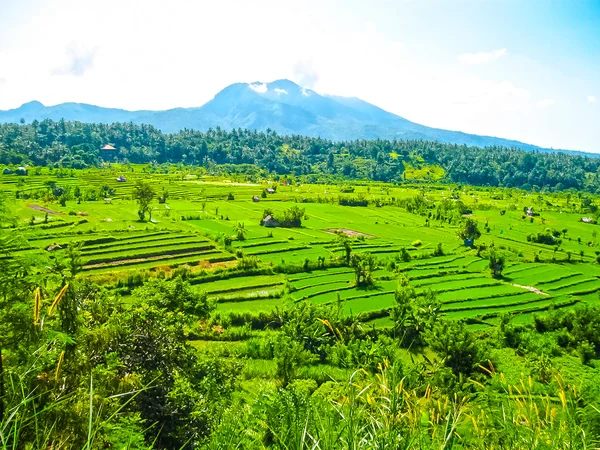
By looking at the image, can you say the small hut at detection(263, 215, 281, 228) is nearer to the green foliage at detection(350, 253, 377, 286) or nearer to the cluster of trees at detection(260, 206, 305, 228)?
the cluster of trees at detection(260, 206, 305, 228)

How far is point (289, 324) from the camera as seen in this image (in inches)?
1137

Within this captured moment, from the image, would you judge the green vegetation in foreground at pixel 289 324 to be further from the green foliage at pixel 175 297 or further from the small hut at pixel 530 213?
the small hut at pixel 530 213

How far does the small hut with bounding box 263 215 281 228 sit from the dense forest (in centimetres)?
7347

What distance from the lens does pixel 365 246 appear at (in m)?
56.7

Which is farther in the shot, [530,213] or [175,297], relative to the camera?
[530,213]

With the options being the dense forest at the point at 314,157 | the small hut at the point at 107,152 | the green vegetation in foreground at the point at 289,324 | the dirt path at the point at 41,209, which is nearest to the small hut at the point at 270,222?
the green vegetation in foreground at the point at 289,324

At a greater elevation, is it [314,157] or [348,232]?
[314,157]

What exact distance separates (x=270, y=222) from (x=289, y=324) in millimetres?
A: 39257

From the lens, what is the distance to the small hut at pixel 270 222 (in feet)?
219

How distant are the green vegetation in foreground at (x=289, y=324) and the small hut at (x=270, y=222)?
97 centimetres

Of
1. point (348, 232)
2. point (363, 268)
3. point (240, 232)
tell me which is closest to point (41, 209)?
point (240, 232)

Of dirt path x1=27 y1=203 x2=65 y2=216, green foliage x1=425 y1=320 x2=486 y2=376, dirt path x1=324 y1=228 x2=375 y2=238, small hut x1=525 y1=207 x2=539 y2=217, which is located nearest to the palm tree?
dirt path x1=324 y1=228 x2=375 y2=238

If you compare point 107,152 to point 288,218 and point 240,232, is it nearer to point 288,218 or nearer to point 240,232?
point 288,218

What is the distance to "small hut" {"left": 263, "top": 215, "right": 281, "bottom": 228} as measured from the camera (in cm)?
6688
